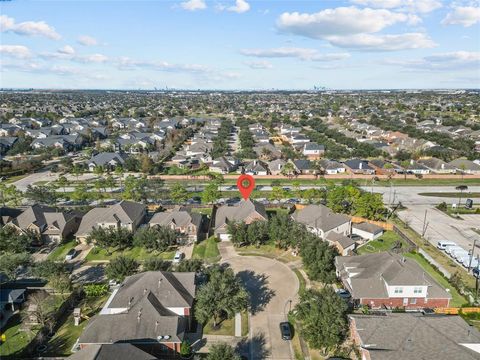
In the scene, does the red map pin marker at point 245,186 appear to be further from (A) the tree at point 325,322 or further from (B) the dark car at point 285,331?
(A) the tree at point 325,322

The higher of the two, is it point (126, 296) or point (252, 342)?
point (126, 296)

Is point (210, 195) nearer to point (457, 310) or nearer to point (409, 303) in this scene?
point (409, 303)

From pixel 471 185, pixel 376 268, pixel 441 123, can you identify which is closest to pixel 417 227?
pixel 376 268

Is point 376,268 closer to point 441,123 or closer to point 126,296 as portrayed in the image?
point 126,296

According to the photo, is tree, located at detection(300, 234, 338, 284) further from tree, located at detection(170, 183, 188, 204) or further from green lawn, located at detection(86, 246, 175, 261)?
tree, located at detection(170, 183, 188, 204)

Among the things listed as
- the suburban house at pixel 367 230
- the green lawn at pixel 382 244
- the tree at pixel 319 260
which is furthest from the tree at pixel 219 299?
the suburban house at pixel 367 230

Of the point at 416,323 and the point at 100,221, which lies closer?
the point at 416,323
